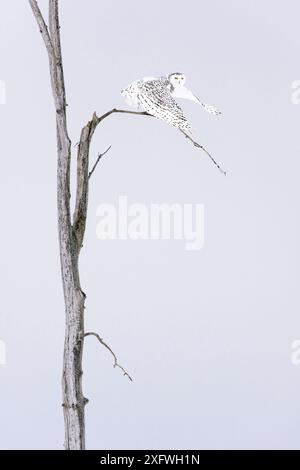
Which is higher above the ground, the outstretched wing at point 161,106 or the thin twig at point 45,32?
the thin twig at point 45,32

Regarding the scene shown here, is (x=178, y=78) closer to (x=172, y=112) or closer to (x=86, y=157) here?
(x=172, y=112)

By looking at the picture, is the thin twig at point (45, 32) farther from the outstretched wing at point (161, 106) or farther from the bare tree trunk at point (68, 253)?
the outstretched wing at point (161, 106)

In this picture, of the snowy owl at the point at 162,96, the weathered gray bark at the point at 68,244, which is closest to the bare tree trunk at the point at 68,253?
the weathered gray bark at the point at 68,244

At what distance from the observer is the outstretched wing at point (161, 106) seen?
202 centimetres

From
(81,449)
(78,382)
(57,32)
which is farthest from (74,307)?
(57,32)

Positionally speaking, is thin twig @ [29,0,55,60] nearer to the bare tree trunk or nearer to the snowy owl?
the bare tree trunk

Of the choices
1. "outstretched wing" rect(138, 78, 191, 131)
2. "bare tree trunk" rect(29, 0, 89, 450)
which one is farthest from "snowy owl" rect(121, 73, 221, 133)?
"bare tree trunk" rect(29, 0, 89, 450)

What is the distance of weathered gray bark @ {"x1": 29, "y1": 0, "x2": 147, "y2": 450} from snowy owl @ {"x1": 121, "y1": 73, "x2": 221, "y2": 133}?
2.0 inches

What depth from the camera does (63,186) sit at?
202cm

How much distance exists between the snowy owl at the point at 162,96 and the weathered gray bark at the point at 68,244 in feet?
0.17

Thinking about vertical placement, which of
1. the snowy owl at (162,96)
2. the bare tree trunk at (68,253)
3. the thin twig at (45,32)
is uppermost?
the thin twig at (45,32)
